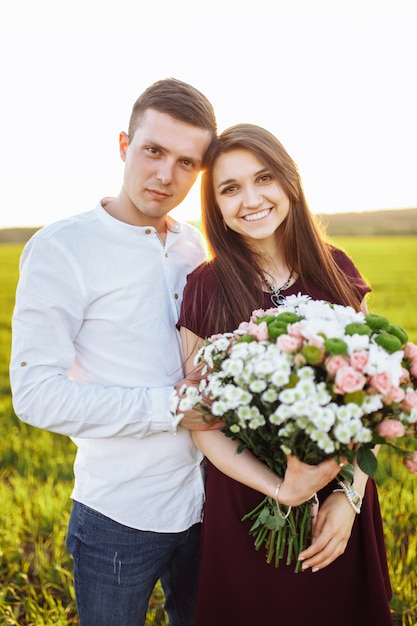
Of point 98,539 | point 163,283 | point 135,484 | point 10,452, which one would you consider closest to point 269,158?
point 163,283

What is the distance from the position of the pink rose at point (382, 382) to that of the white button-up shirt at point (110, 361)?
→ 963 mm

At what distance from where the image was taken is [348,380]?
1.75 metres

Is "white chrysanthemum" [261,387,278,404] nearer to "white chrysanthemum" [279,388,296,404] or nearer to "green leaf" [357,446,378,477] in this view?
"white chrysanthemum" [279,388,296,404]

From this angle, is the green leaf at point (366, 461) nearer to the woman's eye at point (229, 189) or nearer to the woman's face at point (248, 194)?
the woman's face at point (248, 194)

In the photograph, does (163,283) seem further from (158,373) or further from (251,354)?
(251,354)

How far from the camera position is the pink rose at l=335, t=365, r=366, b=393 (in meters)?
1.75

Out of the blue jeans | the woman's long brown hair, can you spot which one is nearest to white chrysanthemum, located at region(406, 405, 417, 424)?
the woman's long brown hair

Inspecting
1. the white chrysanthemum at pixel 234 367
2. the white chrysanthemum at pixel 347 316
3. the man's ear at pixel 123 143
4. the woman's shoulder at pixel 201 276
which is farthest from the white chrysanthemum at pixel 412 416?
the man's ear at pixel 123 143

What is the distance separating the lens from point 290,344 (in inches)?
73.2

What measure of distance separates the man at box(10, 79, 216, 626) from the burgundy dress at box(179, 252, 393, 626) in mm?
151

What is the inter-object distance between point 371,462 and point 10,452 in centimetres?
480

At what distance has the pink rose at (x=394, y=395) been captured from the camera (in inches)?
71.9

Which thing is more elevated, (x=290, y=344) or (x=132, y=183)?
(x=132, y=183)

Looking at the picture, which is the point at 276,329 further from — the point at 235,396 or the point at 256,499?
the point at 256,499
